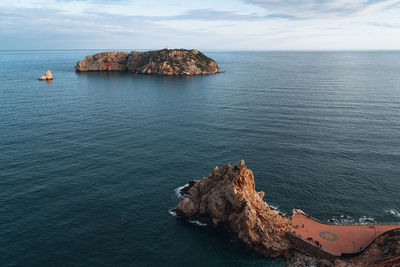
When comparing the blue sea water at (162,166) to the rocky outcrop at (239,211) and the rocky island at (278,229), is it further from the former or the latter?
the rocky island at (278,229)

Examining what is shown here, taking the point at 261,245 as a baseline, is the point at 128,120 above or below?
above

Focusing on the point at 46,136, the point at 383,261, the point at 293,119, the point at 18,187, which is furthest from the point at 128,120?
the point at 383,261

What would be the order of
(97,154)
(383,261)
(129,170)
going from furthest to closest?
1. (97,154)
2. (129,170)
3. (383,261)

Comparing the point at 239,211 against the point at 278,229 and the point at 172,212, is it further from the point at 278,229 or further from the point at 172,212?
the point at 172,212

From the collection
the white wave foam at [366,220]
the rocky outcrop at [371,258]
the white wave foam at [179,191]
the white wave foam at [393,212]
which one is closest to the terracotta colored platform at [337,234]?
the rocky outcrop at [371,258]

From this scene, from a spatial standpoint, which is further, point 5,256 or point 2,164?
point 2,164

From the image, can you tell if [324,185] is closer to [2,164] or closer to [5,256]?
[5,256]

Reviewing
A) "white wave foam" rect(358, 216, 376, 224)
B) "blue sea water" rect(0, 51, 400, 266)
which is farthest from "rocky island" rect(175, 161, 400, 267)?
"white wave foam" rect(358, 216, 376, 224)
